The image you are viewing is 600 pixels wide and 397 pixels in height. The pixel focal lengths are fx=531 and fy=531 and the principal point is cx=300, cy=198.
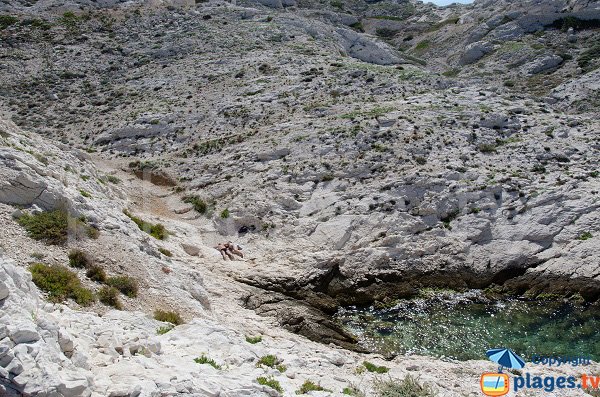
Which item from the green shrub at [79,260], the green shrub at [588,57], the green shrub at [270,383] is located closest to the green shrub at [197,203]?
the green shrub at [79,260]

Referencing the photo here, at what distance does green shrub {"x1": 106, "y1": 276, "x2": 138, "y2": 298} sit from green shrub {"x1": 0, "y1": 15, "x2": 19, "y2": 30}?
183ft

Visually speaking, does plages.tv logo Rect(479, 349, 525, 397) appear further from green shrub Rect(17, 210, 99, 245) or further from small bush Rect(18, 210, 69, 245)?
small bush Rect(18, 210, 69, 245)

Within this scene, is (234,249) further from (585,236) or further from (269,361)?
(585,236)

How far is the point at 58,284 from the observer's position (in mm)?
16422

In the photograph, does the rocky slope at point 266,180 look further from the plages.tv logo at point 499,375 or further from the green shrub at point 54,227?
the plages.tv logo at point 499,375

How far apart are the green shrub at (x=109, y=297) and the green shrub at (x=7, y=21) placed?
56.9 metres

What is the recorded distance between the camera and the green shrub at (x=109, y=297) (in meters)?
17.2

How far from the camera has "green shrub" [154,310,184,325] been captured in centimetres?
1752

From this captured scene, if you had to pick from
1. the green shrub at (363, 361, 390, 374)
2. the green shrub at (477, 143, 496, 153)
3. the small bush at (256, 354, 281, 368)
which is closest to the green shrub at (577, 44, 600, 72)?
the green shrub at (477, 143, 496, 153)

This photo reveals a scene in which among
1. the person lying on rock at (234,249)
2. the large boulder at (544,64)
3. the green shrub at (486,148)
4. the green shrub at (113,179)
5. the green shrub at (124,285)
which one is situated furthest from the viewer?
the large boulder at (544,64)

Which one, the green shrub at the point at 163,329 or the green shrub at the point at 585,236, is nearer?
the green shrub at the point at 163,329

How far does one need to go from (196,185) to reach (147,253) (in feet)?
48.7

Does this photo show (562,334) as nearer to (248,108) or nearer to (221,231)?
(221,231)

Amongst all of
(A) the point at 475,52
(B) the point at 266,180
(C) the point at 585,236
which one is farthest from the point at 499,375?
(A) the point at 475,52
